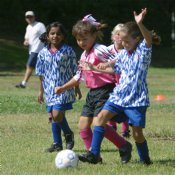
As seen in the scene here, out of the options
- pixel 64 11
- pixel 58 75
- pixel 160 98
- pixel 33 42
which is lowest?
pixel 160 98

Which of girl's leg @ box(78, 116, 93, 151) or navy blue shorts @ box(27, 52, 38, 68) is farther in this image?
navy blue shorts @ box(27, 52, 38, 68)

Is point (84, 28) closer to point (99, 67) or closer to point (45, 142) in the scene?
point (99, 67)

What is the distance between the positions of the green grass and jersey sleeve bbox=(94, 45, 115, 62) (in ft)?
3.71

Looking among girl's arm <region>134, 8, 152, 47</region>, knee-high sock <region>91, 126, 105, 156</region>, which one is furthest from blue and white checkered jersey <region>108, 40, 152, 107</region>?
knee-high sock <region>91, 126, 105, 156</region>

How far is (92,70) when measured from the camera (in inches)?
300

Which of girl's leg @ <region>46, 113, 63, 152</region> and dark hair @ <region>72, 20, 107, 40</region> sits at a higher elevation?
dark hair @ <region>72, 20, 107, 40</region>

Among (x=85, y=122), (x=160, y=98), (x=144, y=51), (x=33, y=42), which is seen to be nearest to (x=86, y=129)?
(x=85, y=122)

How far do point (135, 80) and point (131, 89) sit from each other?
0.34 ft

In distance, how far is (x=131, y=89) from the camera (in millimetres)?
7418

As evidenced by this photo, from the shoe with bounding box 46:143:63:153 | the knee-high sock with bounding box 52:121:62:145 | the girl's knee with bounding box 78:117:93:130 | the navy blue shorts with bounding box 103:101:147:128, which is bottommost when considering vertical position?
the shoe with bounding box 46:143:63:153

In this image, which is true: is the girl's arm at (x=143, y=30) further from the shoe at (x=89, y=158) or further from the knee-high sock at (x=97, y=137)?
the shoe at (x=89, y=158)

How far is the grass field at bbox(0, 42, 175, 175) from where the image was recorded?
23.9 ft

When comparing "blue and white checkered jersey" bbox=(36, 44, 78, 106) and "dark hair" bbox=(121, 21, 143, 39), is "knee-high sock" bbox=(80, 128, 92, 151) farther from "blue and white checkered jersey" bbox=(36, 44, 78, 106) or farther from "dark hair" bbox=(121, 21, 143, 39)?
"dark hair" bbox=(121, 21, 143, 39)

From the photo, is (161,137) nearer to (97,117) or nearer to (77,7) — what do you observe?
(97,117)
